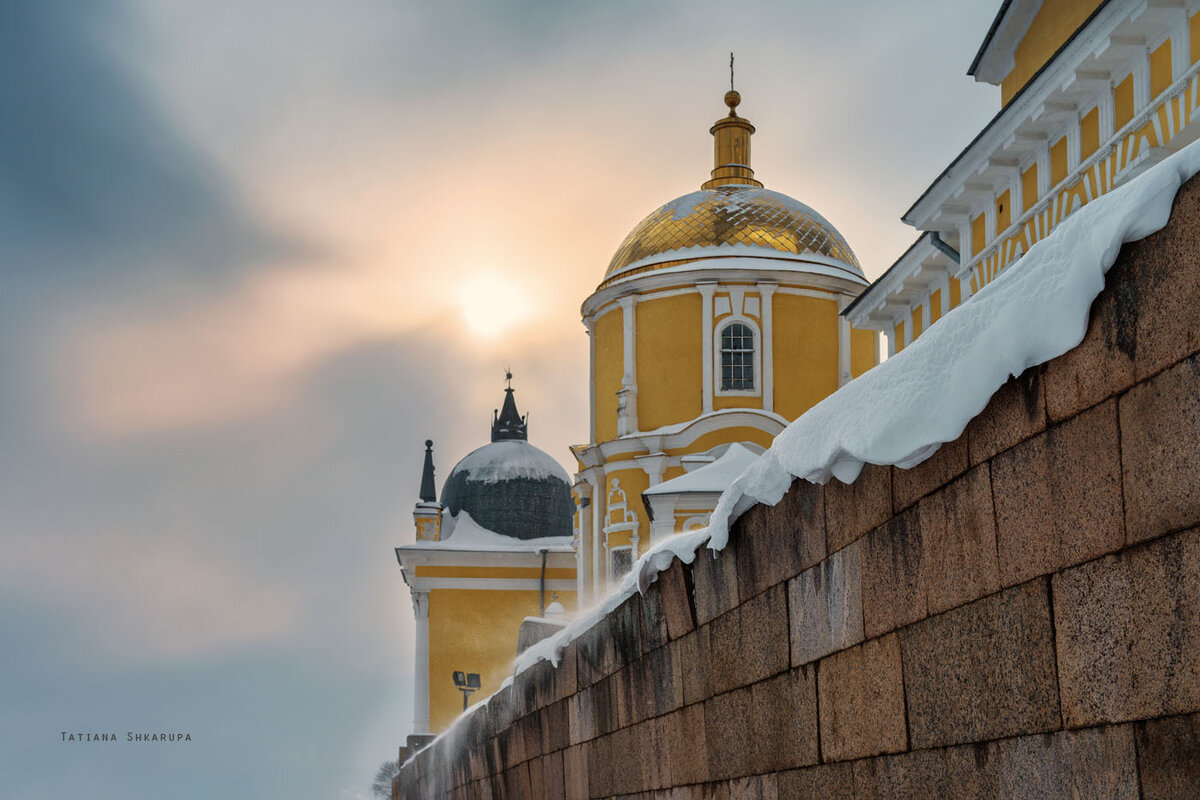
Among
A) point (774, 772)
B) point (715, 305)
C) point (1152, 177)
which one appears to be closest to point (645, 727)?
point (774, 772)

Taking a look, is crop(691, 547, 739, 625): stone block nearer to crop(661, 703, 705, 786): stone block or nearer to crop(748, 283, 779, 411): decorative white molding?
crop(661, 703, 705, 786): stone block

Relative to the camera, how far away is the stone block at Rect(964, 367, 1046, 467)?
309 cm

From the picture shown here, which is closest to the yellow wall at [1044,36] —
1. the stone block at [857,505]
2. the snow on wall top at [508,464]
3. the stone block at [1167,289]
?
the stone block at [857,505]

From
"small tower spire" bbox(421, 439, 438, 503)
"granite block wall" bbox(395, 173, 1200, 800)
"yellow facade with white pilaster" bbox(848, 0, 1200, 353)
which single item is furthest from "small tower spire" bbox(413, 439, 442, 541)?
"granite block wall" bbox(395, 173, 1200, 800)

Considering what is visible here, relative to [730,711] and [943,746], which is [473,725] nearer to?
[730,711]

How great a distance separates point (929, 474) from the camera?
3605mm

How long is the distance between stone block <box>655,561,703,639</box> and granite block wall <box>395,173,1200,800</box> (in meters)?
0.09

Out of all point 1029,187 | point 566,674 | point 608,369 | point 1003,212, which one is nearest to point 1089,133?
point 1029,187

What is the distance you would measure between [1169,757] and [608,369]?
104 feet

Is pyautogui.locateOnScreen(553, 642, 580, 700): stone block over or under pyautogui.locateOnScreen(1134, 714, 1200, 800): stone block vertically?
over

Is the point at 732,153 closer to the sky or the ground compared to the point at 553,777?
closer to the sky

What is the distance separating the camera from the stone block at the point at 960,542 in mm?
3311

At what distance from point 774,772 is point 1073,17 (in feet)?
34.9

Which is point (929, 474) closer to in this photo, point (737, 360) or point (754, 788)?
point (754, 788)
